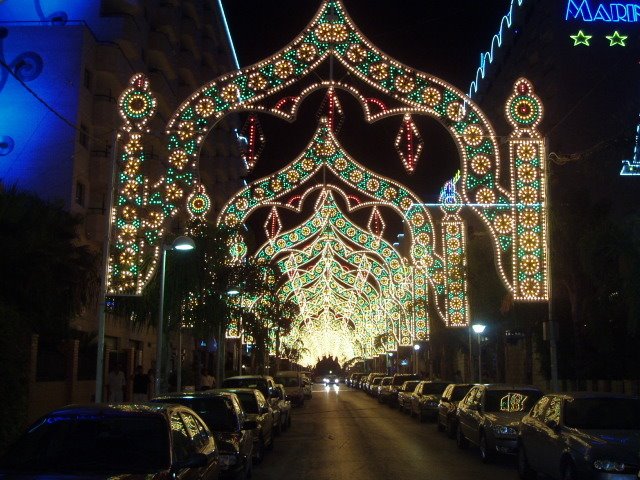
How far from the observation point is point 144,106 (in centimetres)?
1966

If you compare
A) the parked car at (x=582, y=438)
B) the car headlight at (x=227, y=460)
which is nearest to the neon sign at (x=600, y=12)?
the parked car at (x=582, y=438)

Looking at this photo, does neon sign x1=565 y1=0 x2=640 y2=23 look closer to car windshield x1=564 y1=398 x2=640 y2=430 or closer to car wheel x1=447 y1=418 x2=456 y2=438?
car wheel x1=447 y1=418 x2=456 y2=438

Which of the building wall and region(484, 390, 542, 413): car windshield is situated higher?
the building wall

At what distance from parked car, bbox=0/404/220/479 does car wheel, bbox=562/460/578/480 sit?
222 inches

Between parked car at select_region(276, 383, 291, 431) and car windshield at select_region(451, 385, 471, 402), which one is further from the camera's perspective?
parked car at select_region(276, 383, 291, 431)

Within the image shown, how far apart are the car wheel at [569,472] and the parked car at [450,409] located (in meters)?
10.0

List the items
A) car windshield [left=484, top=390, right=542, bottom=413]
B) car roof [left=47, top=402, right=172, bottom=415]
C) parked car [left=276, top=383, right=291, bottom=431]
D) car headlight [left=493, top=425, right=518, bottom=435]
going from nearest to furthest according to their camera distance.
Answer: car roof [left=47, top=402, right=172, bottom=415] < car headlight [left=493, top=425, right=518, bottom=435] < car windshield [left=484, top=390, right=542, bottom=413] < parked car [left=276, top=383, right=291, bottom=431]

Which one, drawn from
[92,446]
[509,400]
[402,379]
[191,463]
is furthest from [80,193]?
[191,463]

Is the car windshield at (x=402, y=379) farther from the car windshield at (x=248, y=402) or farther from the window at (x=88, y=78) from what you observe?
the car windshield at (x=248, y=402)

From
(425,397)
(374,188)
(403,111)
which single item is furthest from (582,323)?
(403,111)

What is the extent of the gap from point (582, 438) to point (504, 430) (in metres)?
4.99

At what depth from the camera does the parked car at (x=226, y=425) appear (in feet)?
41.7

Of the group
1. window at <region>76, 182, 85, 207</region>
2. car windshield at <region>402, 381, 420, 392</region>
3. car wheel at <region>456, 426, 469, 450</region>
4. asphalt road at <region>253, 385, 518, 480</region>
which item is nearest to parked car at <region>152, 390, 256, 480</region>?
asphalt road at <region>253, 385, 518, 480</region>

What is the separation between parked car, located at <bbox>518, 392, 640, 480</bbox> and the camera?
1122 centimetres
